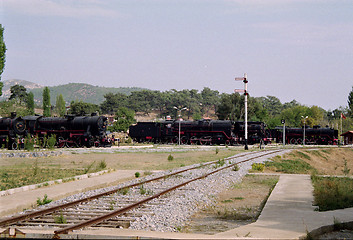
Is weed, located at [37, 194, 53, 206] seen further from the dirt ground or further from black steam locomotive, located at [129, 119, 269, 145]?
black steam locomotive, located at [129, 119, 269, 145]

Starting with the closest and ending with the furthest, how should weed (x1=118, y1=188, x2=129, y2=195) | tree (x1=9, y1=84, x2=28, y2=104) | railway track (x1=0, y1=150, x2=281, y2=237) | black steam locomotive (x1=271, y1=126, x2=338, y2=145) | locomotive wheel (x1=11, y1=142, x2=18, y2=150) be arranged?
railway track (x1=0, y1=150, x2=281, y2=237) < weed (x1=118, y1=188, x2=129, y2=195) < locomotive wheel (x1=11, y1=142, x2=18, y2=150) < black steam locomotive (x1=271, y1=126, x2=338, y2=145) < tree (x1=9, y1=84, x2=28, y2=104)

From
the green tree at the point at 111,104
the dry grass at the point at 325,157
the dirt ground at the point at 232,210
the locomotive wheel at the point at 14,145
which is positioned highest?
the green tree at the point at 111,104

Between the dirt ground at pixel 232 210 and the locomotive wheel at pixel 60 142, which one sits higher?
the locomotive wheel at pixel 60 142

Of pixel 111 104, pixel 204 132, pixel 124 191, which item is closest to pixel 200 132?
pixel 204 132

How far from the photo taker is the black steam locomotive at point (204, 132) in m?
65.8

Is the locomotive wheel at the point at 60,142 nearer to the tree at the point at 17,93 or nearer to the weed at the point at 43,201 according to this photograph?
the weed at the point at 43,201

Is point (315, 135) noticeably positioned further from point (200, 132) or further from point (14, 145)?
point (14, 145)

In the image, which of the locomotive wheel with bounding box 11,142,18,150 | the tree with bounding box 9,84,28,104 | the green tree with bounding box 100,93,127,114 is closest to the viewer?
the locomotive wheel with bounding box 11,142,18,150

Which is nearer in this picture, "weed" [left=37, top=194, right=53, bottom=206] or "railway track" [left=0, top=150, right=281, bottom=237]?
"railway track" [left=0, top=150, right=281, bottom=237]

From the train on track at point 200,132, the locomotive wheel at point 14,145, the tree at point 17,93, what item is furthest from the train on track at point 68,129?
the tree at point 17,93

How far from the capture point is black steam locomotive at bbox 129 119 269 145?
65.8m

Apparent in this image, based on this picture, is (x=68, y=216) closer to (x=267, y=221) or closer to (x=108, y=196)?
(x=108, y=196)

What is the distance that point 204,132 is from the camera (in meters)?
67.1

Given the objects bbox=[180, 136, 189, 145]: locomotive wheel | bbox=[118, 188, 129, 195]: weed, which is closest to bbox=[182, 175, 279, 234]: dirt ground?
bbox=[118, 188, 129, 195]: weed
